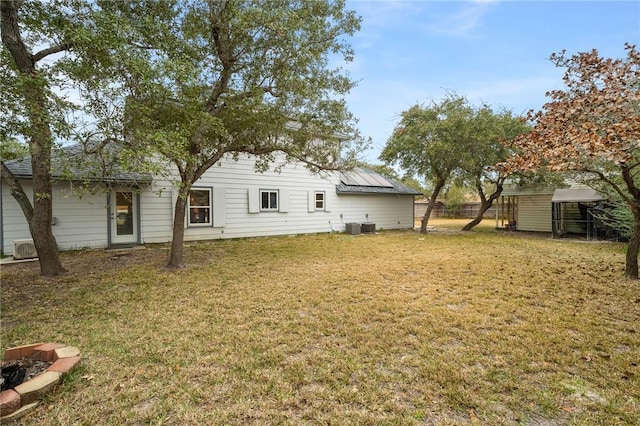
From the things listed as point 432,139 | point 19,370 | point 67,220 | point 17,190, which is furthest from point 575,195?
point 67,220

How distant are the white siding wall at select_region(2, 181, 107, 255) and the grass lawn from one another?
219cm

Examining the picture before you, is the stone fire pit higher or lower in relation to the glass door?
lower

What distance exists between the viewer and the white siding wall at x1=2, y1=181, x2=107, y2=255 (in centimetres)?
754

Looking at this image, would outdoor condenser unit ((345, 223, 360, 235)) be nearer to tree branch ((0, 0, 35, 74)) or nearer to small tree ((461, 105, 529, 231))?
small tree ((461, 105, 529, 231))

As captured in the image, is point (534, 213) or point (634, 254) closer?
point (634, 254)

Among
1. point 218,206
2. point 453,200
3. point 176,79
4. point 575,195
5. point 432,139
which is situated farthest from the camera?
point 453,200

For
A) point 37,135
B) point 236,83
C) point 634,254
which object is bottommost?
point 634,254

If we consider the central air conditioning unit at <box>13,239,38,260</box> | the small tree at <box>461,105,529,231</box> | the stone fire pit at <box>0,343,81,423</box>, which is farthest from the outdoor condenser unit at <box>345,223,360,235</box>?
the stone fire pit at <box>0,343,81,423</box>

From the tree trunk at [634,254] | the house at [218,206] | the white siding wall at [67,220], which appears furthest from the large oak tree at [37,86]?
the tree trunk at [634,254]

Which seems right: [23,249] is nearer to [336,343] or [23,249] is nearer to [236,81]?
[236,81]

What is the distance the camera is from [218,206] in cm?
1045

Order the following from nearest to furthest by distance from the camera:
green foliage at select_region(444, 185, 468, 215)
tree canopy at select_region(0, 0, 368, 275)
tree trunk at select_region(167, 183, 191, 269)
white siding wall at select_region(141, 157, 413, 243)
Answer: tree canopy at select_region(0, 0, 368, 275) < tree trunk at select_region(167, 183, 191, 269) < white siding wall at select_region(141, 157, 413, 243) < green foliage at select_region(444, 185, 468, 215)

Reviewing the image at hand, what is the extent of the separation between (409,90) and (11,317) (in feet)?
46.6

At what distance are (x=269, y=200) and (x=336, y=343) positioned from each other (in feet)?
30.2
